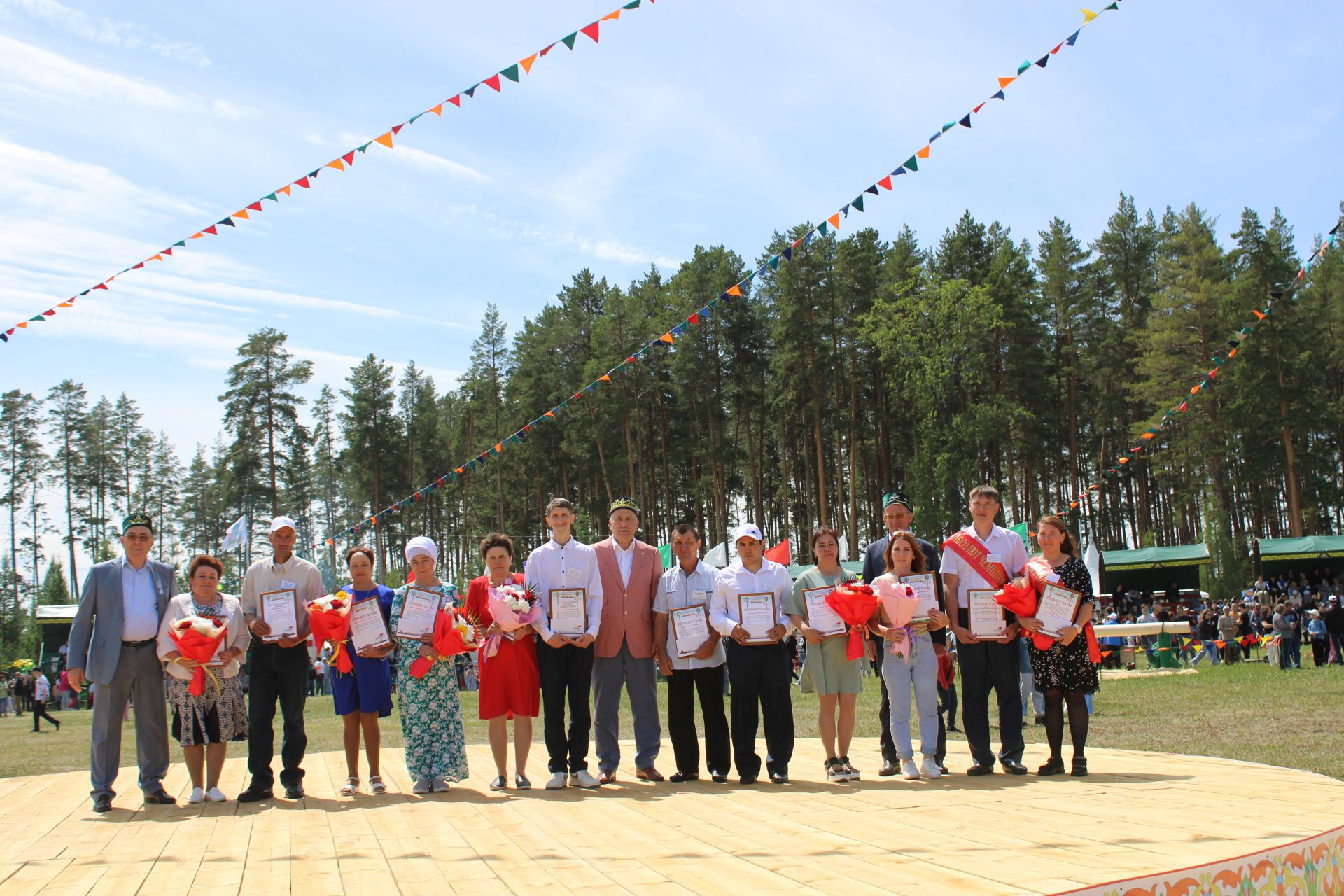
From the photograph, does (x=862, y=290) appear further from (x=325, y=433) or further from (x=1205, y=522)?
(x=325, y=433)

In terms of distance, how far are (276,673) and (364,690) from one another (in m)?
0.57

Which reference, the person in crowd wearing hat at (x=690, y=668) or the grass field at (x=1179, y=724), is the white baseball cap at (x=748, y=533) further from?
the grass field at (x=1179, y=724)

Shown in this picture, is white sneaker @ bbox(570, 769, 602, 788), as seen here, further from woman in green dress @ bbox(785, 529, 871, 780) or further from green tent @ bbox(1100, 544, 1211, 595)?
green tent @ bbox(1100, 544, 1211, 595)

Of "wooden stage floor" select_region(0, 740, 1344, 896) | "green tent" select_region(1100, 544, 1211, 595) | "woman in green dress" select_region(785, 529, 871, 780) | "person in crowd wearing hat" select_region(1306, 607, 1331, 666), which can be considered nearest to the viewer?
"wooden stage floor" select_region(0, 740, 1344, 896)

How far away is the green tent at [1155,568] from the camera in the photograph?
35.8 meters

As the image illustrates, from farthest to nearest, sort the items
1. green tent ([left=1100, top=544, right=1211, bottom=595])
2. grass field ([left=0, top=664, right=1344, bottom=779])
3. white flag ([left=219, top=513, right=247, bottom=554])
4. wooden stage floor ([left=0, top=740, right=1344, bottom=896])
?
green tent ([left=1100, top=544, right=1211, bottom=595]), white flag ([left=219, top=513, right=247, bottom=554]), grass field ([left=0, top=664, right=1344, bottom=779]), wooden stage floor ([left=0, top=740, right=1344, bottom=896])

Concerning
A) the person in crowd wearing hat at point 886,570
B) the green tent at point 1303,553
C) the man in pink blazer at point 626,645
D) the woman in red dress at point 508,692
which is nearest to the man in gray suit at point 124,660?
the woman in red dress at point 508,692

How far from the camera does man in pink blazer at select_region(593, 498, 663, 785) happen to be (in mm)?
6605

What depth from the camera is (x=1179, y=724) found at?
34.4 ft

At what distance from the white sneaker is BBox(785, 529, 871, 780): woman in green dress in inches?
55.7

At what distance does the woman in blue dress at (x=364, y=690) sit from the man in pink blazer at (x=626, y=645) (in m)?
1.32

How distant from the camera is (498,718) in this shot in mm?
6496

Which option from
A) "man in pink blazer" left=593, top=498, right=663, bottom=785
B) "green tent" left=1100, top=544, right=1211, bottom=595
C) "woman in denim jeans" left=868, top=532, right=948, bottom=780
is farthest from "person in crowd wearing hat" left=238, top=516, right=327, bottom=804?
"green tent" left=1100, top=544, right=1211, bottom=595

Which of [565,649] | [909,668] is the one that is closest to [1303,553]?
[909,668]
